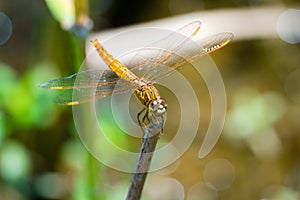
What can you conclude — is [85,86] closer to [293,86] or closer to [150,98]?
[150,98]

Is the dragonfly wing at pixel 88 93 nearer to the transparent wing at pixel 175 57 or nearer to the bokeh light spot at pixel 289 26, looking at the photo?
the transparent wing at pixel 175 57

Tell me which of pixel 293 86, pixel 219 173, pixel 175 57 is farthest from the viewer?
pixel 293 86

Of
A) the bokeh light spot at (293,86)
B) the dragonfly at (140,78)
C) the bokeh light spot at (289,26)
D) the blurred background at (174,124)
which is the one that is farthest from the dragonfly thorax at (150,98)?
the bokeh light spot at (293,86)

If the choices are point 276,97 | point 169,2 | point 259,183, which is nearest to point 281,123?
point 276,97

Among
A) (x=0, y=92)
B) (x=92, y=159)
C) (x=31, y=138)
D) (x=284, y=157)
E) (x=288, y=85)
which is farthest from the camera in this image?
(x=288, y=85)

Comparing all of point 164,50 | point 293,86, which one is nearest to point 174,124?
point 293,86

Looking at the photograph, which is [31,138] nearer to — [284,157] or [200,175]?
[200,175]
